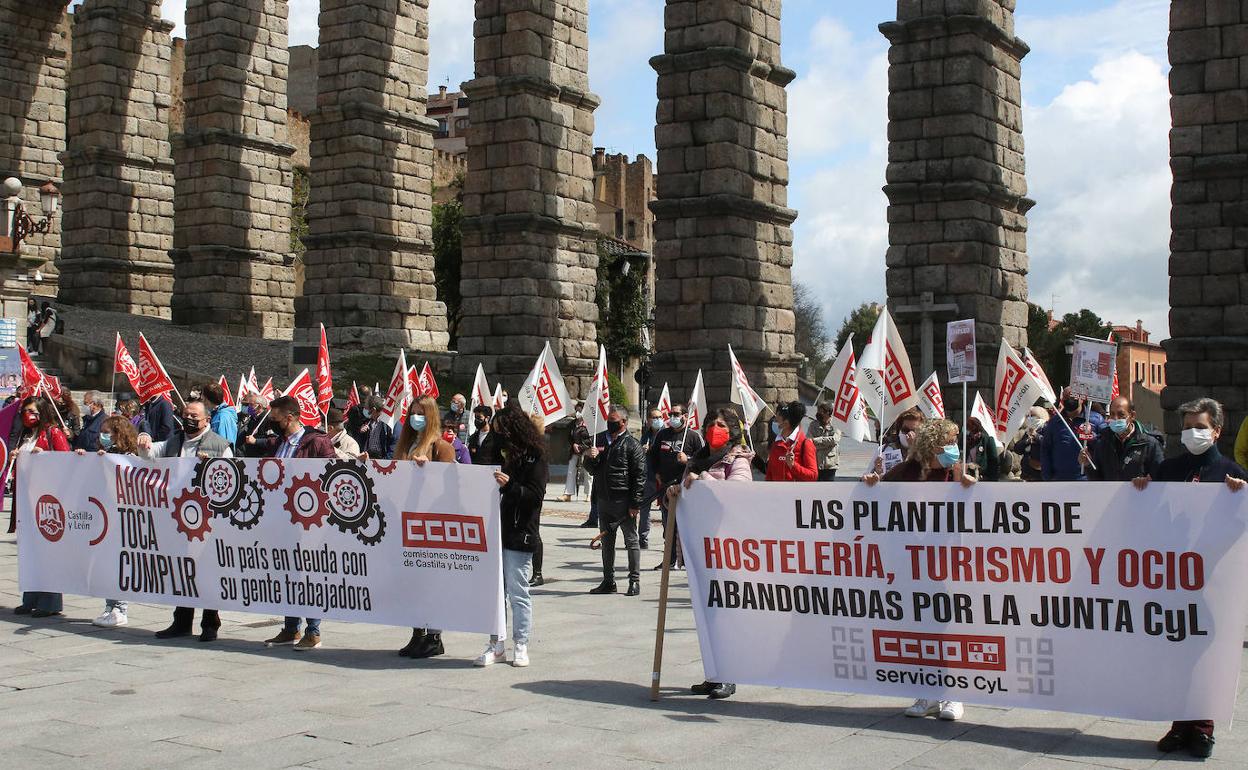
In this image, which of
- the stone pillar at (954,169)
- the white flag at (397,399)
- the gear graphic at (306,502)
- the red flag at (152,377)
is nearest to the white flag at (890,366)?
the gear graphic at (306,502)

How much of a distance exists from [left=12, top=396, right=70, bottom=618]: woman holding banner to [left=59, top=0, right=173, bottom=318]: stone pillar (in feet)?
83.3

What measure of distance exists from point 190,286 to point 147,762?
2886 cm

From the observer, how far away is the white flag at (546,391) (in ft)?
55.5

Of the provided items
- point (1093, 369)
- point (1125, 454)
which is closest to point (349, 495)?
point (1125, 454)

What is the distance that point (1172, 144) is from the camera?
16906 mm

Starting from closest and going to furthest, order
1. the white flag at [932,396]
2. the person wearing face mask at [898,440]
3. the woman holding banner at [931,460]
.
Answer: the woman holding banner at [931,460] < the person wearing face mask at [898,440] < the white flag at [932,396]

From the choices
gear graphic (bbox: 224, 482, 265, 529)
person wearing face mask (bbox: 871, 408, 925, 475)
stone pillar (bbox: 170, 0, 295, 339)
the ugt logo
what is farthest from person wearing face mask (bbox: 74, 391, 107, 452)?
stone pillar (bbox: 170, 0, 295, 339)

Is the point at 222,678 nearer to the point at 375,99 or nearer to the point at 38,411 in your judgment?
the point at 38,411

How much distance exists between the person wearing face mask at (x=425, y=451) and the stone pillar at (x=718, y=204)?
13.6 meters

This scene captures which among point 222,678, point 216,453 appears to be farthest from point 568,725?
point 216,453

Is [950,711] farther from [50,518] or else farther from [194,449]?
[50,518]

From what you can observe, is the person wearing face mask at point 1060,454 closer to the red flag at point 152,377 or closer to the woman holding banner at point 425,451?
the woman holding banner at point 425,451

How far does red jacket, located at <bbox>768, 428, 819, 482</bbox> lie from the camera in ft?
30.2

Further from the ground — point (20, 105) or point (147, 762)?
point (20, 105)
